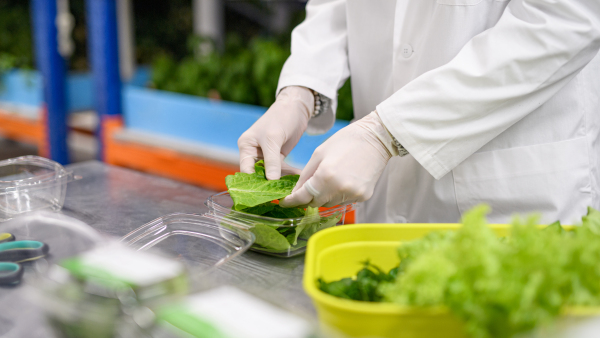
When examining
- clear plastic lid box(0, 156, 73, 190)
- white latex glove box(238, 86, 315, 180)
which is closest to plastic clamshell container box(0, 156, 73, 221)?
clear plastic lid box(0, 156, 73, 190)

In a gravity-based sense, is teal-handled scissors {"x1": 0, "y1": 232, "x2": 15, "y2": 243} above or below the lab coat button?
below

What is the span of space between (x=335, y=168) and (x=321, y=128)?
58 cm

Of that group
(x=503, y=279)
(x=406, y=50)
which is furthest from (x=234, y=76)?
(x=503, y=279)

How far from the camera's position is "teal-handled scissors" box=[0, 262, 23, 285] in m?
0.78

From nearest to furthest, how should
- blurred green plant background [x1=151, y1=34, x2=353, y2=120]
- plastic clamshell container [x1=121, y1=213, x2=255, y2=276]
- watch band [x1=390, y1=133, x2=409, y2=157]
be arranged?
1. plastic clamshell container [x1=121, y1=213, x2=255, y2=276]
2. watch band [x1=390, y1=133, x2=409, y2=157]
3. blurred green plant background [x1=151, y1=34, x2=353, y2=120]

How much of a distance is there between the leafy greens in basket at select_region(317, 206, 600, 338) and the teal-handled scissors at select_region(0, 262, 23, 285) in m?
0.61

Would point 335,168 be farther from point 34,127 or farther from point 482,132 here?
point 34,127

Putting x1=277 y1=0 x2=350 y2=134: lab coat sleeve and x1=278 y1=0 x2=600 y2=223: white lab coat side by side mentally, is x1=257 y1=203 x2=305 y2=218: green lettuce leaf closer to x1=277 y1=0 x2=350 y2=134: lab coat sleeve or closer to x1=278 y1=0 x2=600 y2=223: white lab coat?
x1=278 y1=0 x2=600 y2=223: white lab coat

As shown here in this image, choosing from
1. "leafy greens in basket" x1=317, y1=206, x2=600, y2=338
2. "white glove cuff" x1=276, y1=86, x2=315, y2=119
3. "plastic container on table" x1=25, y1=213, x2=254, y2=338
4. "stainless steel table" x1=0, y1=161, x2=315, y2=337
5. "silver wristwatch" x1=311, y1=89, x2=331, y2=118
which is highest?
"white glove cuff" x1=276, y1=86, x2=315, y2=119

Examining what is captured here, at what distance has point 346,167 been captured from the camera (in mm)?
944

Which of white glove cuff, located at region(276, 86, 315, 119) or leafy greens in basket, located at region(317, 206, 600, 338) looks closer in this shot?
leafy greens in basket, located at region(317, 206, 600, 338)

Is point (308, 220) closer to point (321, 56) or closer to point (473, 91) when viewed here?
point (473, 91)

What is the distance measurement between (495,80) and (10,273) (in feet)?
3.05

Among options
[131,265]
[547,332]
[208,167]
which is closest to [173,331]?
[131,265]
